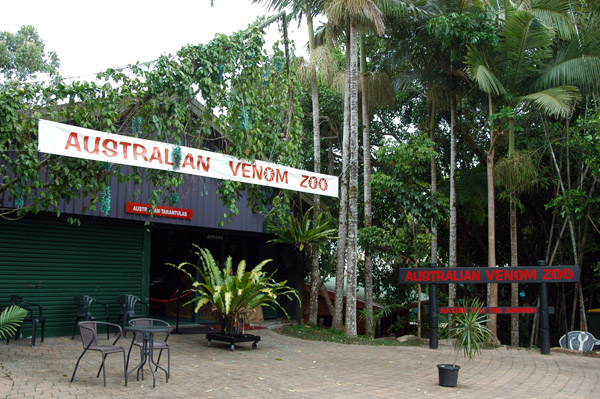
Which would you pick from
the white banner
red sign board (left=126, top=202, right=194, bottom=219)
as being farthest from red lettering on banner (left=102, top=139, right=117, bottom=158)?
red sign board (left=126, top=202, right=194, bottom=219)

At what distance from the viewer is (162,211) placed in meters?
11.3

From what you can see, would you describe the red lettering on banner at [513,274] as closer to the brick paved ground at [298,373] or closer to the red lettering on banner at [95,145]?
the brick paved ground at [298,373]

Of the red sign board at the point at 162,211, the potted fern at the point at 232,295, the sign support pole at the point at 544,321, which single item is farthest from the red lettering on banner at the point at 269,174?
the sign support pole at the point at 544,321

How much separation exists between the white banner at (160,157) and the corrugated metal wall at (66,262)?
133 inches

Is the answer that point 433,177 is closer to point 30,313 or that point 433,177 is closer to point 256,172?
point 256,172

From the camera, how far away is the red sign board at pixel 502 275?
32.2 ft

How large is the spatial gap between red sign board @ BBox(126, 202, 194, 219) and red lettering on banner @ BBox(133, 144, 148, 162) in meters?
2.90

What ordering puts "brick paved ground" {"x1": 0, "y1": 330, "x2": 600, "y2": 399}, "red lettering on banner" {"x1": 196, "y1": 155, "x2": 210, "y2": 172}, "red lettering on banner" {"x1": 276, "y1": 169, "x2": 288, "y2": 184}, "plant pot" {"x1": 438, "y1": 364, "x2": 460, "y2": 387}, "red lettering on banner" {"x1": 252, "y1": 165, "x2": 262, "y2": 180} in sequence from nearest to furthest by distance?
"brick paved ground" {"x1": 0, "y1": 330, "x2": 600, "y2": 399}
"plant pot" {"x1": 438, "y1": 364, "x2": 460, "y2": 387}
"red lettering on banner" {"x1": 196, "y1": 155, "x2": 210, "y2": 172}
"red lettering on banner" {"x1": 252, "y1": 165, "x2": 262, "y2": 180}
"red lettering on banner" {"x1": 276, "y1": 169, "x2": 288, "y2": 184}

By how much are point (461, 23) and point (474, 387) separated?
24.6 feet

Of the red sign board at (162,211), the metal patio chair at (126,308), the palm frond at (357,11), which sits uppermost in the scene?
the palm frond at (357,11)

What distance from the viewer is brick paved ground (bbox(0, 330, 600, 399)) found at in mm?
6297

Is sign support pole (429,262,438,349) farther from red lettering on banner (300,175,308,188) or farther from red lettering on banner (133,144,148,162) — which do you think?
red lettering on banner (133,144,148,162)

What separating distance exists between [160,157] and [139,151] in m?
0.34

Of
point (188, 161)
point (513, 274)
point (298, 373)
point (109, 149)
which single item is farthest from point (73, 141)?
point (513, 274)
